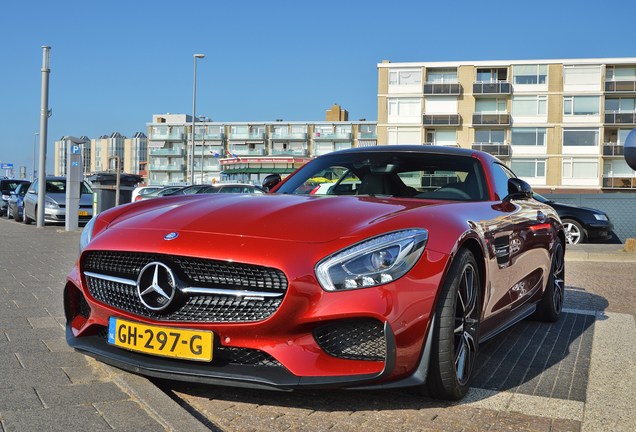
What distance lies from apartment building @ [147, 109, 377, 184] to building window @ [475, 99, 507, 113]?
38.7 metres

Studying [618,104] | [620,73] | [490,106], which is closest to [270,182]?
[490,106]

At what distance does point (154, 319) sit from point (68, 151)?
16.3 m

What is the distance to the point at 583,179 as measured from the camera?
199 feet

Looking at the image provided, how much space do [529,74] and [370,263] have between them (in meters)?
63.0

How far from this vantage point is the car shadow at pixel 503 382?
3395 mm

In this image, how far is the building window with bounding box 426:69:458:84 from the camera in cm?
6397

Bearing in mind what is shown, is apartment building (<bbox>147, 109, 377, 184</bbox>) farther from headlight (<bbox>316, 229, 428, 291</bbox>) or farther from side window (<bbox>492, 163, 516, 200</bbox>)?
headlight (<bbox>316, 229, 428, 291</bbox>)

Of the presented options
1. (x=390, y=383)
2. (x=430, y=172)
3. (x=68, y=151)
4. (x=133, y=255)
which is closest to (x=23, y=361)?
(x=133, y=255)

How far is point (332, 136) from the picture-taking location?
108000mm

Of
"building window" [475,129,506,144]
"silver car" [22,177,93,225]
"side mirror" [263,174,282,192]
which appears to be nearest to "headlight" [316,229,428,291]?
"side mirror" [263,174,282,192]

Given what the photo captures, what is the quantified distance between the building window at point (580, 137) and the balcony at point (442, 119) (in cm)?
930

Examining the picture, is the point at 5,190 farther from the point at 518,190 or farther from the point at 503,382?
the point at 503,382

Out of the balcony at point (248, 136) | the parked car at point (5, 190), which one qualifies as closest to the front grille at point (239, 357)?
the parked car at point (5, 190)

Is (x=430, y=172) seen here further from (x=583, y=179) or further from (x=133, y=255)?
(x=583, y=179)
